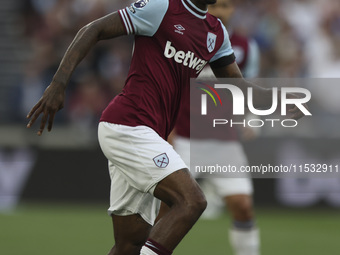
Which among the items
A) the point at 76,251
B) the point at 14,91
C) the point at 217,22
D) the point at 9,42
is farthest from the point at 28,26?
the point at 217,22

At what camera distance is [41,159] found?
1224 centimetres

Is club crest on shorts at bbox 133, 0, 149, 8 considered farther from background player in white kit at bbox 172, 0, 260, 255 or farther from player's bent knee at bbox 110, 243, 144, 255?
background player in white kit at bbox 172, 0, 260, 255

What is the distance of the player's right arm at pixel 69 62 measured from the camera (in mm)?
4652

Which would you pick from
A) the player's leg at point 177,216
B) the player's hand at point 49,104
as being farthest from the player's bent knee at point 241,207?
the player's hand at point 49,104

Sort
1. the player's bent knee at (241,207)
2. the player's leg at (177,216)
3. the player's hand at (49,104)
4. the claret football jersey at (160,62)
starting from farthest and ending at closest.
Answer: the player's bent knee at (241,207)
the claret football jersey at (160,62)
the player's leg at (177,216)
the player's hand at (49,104)

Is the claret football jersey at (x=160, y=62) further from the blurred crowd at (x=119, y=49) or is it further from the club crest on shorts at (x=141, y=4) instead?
the blurred crowd at (x=119, y=49)

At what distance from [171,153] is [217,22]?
3.53ft

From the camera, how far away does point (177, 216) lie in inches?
190

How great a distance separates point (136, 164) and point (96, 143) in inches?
279

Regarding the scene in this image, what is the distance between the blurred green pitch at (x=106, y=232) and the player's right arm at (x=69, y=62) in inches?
154

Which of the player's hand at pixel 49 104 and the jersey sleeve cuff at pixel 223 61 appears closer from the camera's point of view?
the player's hand at pixel 49 104

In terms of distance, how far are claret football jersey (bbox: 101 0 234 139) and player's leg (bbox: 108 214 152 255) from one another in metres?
0.64

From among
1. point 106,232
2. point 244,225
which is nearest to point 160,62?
point 244,225

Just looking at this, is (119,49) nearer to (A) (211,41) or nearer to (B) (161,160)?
(A) (211,41)
